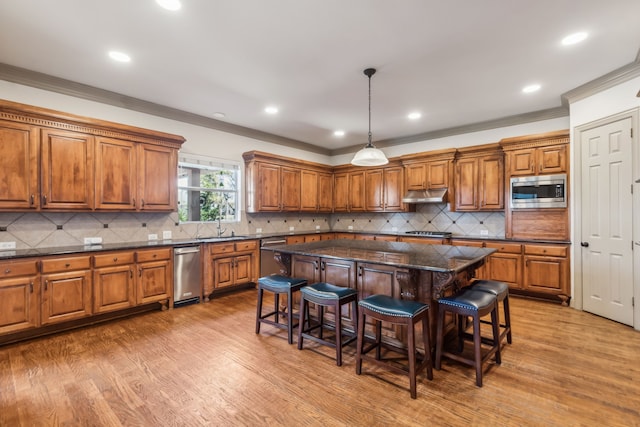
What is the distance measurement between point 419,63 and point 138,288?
425 cm

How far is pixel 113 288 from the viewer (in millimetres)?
3514

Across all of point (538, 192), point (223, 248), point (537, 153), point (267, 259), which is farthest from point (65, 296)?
point (537, 153)

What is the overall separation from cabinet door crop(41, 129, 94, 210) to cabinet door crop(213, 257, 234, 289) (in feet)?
5.76

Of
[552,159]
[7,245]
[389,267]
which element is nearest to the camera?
[389,267]

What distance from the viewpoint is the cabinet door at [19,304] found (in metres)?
2.84

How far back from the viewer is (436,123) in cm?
541

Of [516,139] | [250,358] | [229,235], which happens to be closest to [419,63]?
[516,139]

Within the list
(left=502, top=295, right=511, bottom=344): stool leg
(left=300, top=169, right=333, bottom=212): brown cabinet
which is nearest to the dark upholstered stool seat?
(left=502, top=295, right=511, bottom=344): stool leg

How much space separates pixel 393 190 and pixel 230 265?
3.55m

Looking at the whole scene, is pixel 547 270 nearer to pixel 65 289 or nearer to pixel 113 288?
pixel 113 288

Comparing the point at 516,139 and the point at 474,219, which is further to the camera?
the point at 474,219

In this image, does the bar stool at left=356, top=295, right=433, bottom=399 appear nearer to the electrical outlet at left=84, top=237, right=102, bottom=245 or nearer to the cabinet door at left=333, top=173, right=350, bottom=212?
the electrical outlet at left=84, top=237, right=102, bottom=245

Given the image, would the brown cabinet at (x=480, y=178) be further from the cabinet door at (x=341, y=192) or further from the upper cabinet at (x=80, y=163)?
the upper cabinet at (x=80, y=163)

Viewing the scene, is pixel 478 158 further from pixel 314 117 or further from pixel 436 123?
pixel 314 117
